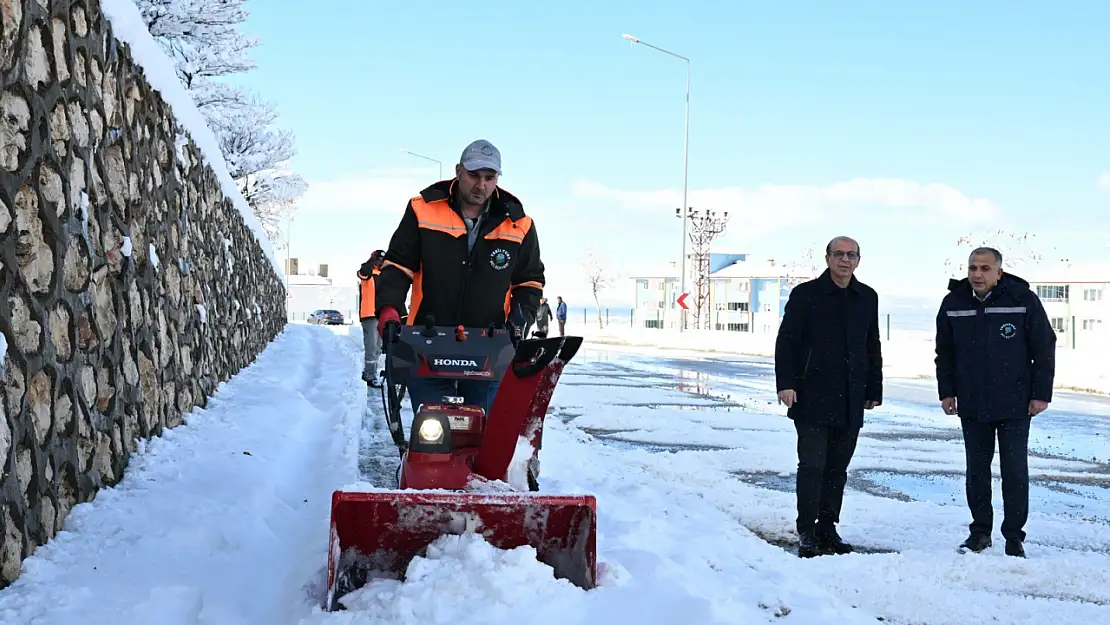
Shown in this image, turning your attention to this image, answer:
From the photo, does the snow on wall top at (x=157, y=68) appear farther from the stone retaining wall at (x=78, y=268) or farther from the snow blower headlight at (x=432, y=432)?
the snow blower headlight at (x=432, y=432)

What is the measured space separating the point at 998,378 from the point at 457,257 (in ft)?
9.79

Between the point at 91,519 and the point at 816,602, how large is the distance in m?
2.97

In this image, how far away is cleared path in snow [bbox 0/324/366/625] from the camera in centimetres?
340

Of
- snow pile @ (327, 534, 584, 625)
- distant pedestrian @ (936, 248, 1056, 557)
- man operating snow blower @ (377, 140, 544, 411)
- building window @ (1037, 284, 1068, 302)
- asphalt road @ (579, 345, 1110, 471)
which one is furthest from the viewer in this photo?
building window @ (1037, 284, 1068, 302)

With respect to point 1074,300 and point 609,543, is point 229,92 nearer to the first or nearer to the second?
point 609,543

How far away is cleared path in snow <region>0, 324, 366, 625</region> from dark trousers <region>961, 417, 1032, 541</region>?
11.3ft

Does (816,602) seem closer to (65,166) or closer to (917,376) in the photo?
(65,166)

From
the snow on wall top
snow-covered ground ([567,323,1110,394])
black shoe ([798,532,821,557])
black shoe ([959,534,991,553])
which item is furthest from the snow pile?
snow-covered ground ([567,323,1110,394])

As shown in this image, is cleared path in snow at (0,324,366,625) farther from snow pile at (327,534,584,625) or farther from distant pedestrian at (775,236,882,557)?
distant pedestrian at (775,236,882,557)

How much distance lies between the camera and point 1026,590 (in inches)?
176

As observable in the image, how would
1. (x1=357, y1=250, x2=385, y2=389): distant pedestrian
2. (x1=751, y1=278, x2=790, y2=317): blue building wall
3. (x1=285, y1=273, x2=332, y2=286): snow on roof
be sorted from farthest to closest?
(x1=285, y1=273, x2=332, y2=286): snow on roof
(x1=751, y1=278, x2=790, y2=317): blue building wall
(x1=357, y1=250, x2=385, y2=389): distant pedestrian

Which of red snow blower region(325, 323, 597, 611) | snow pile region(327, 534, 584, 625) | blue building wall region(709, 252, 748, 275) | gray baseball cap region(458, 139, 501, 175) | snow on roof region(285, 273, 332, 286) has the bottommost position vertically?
snow pile region(327, 534, 584, 625)

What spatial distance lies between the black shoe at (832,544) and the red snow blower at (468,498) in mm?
1998

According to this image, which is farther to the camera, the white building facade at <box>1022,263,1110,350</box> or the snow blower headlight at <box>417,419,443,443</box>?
the white building facade at <box>1022,263,1110,350</box>
